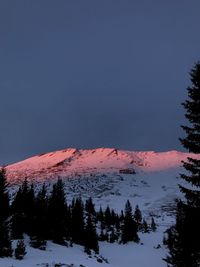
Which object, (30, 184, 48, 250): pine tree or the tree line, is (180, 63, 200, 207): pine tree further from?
(30, 184, 48, 250): pine tree

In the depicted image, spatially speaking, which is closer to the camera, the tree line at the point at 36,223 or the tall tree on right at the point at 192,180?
the tall tree on right at the point at 192,180

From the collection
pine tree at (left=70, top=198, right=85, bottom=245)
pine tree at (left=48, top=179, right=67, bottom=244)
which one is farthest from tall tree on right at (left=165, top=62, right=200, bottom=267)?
pine tree at (left=70, top=198, right=85, bottom=245)

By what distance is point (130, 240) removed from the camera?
9175cm

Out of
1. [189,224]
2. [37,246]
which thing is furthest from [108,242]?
[189,224]

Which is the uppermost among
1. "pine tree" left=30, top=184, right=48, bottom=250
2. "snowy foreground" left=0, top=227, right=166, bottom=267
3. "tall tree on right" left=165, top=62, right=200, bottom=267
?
"tall tree on right" left=165, top=62, right=200, bottom=267

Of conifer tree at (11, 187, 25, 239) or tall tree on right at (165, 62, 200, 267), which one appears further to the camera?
conifer tree at (11, 187, 25, 239)

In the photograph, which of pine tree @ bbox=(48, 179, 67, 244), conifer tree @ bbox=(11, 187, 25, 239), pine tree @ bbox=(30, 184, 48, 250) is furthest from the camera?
pine tree @ bbox=(48, 179, 67, 244)

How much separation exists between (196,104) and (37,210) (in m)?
38.8

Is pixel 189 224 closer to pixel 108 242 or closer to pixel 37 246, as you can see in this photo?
pixel 37 246

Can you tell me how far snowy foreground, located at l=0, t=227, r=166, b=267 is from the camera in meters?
36.9

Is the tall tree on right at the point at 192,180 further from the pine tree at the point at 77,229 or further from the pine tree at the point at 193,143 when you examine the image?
the pine tree at the point at 77,229

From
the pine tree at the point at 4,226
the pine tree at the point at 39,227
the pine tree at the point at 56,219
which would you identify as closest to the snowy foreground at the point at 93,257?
the pine tree at the point at 39,227

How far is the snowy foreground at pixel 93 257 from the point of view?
36.9 metres

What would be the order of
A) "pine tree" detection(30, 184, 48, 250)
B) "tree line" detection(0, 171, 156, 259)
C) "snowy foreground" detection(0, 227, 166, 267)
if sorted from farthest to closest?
"pine tree" detection(30, 184, 48, 250)
"tree line" detection(0, 171, 156, 259)
"snowy foreground" detection(0, 227, 166, 267)
